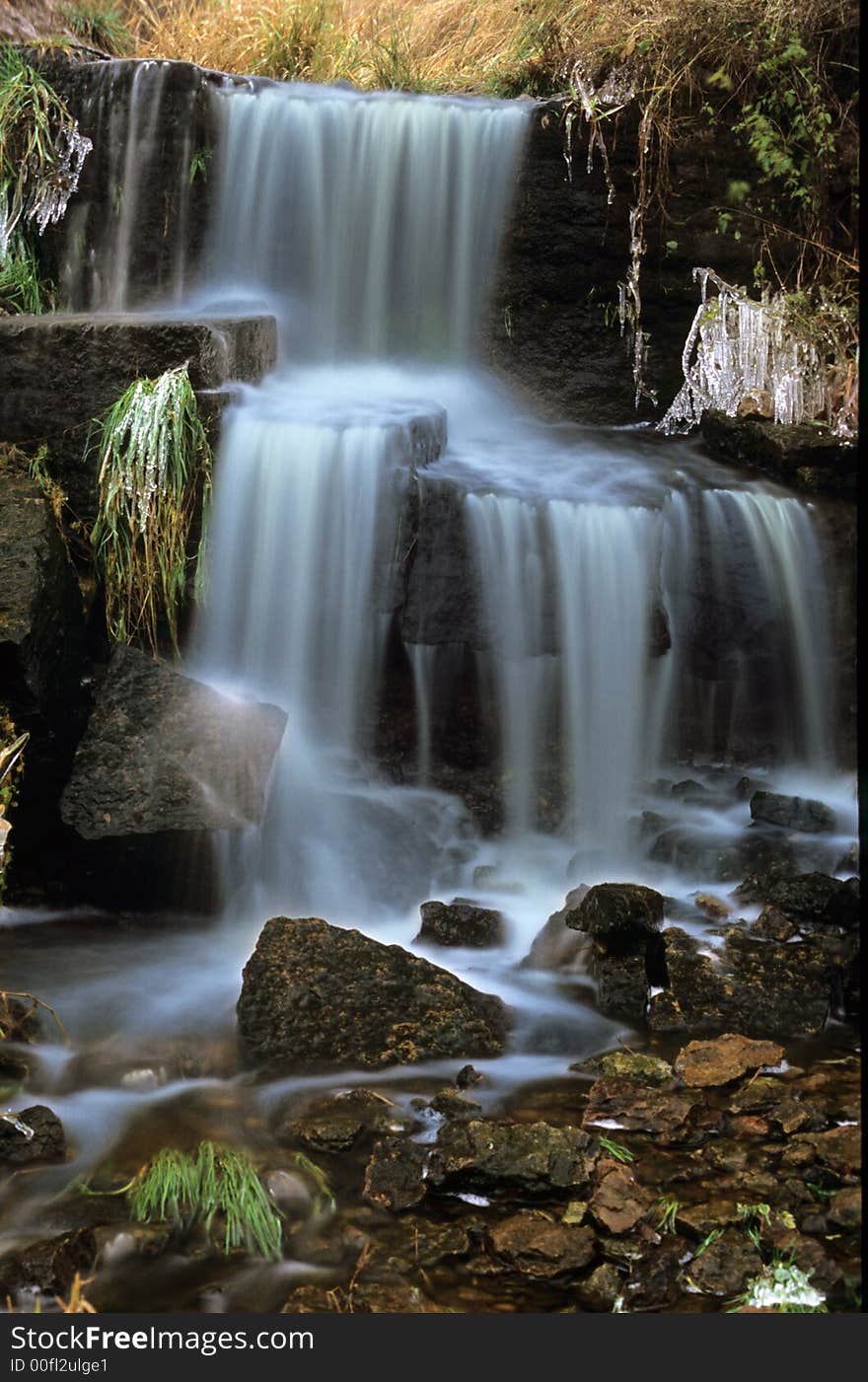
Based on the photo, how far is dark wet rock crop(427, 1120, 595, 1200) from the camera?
3.06 meters

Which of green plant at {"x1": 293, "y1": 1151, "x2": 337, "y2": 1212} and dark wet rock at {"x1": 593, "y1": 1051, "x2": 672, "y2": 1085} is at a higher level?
dark wet rock at {"x1": 593, "y1": 1051, "x2": 672, "y2": 1085}

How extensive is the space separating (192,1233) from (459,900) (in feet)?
6.43

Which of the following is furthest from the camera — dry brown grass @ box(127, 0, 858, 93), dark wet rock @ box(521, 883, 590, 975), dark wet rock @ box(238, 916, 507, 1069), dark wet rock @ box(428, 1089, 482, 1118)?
dry brown grass @ box(127, 0, 858, 93)

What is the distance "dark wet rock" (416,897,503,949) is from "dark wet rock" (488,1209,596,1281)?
60.8 inches

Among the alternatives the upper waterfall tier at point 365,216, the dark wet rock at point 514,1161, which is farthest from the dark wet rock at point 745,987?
the upper waterfall tier at point 365,216

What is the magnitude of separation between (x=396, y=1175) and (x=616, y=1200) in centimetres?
54

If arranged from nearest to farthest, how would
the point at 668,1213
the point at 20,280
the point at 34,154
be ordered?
the point at 668,1213
the point at 20,280
the point at 34,154

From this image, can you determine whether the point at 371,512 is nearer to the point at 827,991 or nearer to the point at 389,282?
the point at 389,282

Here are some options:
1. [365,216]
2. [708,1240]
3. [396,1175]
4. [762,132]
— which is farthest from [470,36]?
[708,1240]

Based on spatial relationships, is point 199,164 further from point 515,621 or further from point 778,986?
point 778,986

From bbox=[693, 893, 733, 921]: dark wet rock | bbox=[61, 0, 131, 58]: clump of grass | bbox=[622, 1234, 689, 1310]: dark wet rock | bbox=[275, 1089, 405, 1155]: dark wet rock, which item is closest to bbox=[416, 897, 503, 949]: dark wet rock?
bbox=[693, 893, 733, 921]: dark wet rock

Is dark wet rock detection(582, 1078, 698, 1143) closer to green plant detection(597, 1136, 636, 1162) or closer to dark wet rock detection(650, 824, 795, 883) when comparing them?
green plant detection(597, 1136, 636, 1162)

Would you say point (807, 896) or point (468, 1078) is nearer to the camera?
point (468, 1078)

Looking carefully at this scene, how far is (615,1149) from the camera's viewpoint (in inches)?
126
